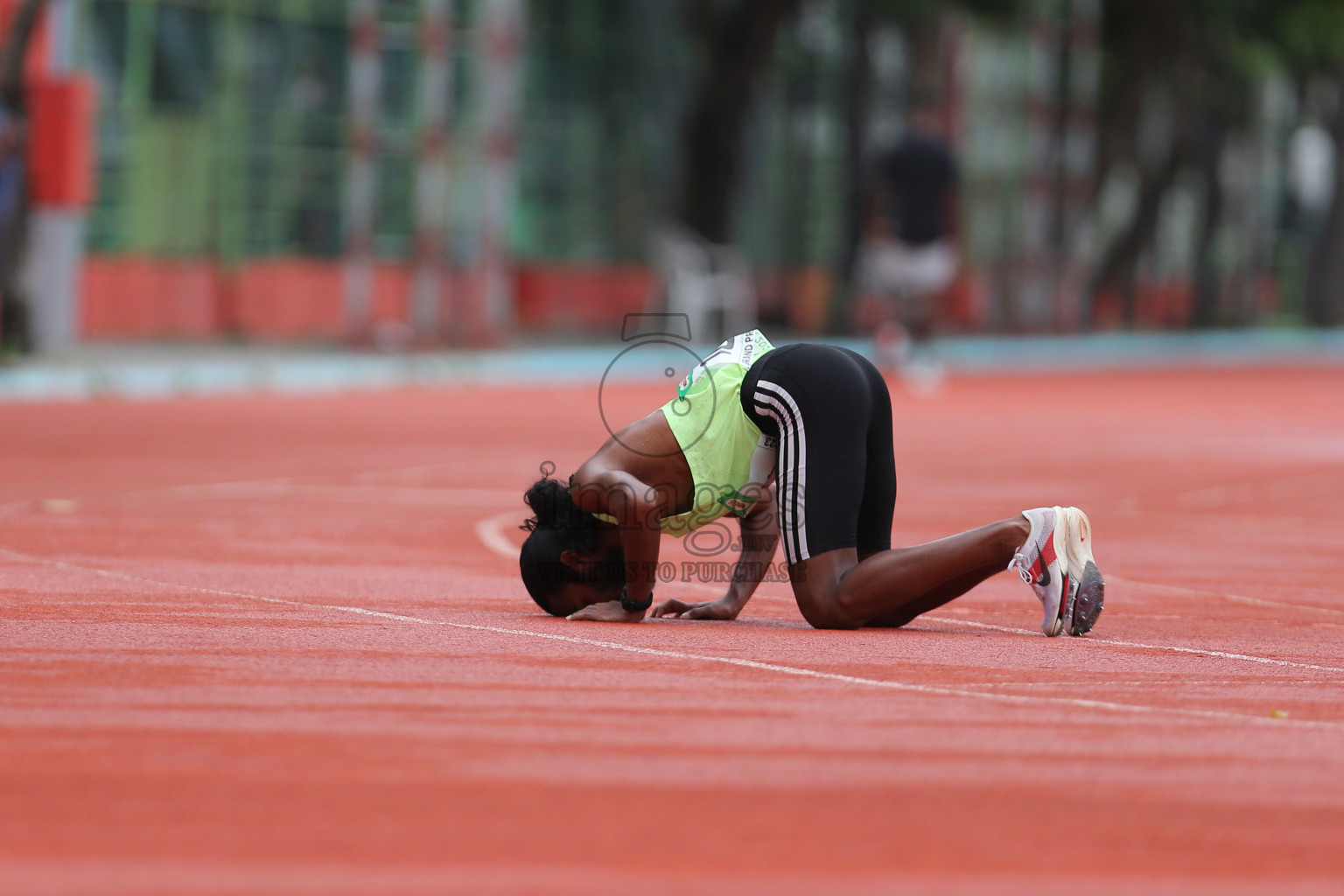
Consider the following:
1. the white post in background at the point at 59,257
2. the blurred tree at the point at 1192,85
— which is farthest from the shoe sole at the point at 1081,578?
the blurred tree at the point at 1192,85

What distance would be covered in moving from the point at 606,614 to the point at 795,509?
0.67 meters

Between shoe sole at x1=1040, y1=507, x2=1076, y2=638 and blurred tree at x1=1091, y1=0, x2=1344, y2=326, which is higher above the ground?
blurred tree at x1=1091, y1=0, x2=1344, y2=326

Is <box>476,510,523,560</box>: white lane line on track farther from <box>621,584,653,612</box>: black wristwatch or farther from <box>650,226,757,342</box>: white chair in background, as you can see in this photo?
<box>650,226,757,342</box>: white chair in background

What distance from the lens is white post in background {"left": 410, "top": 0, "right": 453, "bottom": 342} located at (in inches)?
1008

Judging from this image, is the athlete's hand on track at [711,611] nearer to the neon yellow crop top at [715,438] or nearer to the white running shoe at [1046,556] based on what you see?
the neon yellow crop top at [715,438]

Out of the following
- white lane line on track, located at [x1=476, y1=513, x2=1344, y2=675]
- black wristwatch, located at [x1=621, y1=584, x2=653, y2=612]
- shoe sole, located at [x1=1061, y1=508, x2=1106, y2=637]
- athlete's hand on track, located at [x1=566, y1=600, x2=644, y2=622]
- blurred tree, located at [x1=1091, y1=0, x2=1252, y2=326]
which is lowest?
white lane line on track, located at [x1=476, y1=513, x2=1344, y2=675]

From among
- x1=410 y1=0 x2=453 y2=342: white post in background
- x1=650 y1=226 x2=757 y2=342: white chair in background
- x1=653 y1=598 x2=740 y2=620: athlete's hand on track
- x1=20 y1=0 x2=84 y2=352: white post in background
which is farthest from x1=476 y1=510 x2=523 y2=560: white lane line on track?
x1=650 y1=226 x2=757 y2=342: white chair in background

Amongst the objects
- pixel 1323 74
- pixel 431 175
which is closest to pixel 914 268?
pixel 431 175

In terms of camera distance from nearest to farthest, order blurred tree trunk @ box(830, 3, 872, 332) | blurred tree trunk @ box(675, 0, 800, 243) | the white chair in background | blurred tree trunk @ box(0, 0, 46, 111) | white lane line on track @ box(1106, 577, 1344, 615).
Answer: white lane line on track @ box(1106, 577, 1344, 615)
blurred tree trunk @ box(0, 0, 46, 111)
the white chair in background
blurred tree trunk @ box(675, 0, 800, 243)
blurred tree trunk @ box(830, 3, 872, 332)

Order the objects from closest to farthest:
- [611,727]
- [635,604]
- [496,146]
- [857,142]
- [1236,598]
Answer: [611,727] → [635,604] → [1236,598] → [496,146] → [857,142]

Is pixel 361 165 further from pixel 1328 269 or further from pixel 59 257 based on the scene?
pixel 1328 269

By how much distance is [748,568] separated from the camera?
7242 mm

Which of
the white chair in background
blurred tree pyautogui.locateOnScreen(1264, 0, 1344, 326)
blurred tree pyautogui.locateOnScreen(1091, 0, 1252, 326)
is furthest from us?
blurred tree pyautogui.locateOnScreen(1091, 0, 1252, 326)

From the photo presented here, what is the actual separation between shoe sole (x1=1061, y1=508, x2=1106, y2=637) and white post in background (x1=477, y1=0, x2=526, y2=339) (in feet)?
66.3
